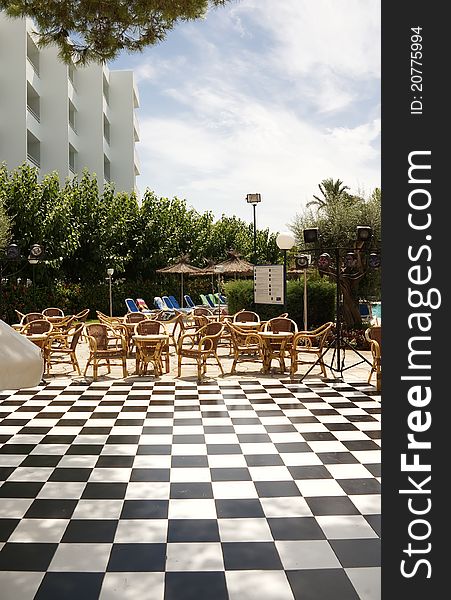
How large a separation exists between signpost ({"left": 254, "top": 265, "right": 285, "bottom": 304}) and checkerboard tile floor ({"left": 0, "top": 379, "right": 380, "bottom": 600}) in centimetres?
439

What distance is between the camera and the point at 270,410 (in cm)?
636

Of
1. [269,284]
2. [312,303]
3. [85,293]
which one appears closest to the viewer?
[269,284]

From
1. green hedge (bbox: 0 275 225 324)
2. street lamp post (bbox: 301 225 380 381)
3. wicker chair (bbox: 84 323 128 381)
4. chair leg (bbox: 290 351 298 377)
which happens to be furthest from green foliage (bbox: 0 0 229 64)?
green hedge (bbox: 0 275 225 324)

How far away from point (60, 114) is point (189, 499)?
75.3ft

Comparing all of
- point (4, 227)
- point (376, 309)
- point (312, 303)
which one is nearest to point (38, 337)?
point (312, 303)

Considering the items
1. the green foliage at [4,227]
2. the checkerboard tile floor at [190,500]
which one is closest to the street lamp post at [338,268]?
the checkerboard tile floor at [190,500]

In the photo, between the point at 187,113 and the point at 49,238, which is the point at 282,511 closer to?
the point at 187,113

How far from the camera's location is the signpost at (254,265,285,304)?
1087 centimetres

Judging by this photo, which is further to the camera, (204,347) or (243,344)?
(243,344)

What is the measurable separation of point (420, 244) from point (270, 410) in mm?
5106

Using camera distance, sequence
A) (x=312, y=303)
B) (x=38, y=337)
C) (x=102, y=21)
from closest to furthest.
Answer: (x=102, y=21) → (x=38, y=337) → (x=312, y=303)

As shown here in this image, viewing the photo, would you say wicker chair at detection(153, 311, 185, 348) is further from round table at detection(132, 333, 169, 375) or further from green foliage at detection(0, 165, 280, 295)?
green foliage at detection(0, 165, 280, 295)

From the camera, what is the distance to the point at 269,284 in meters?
11.1

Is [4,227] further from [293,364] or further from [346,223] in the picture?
[293,364]
